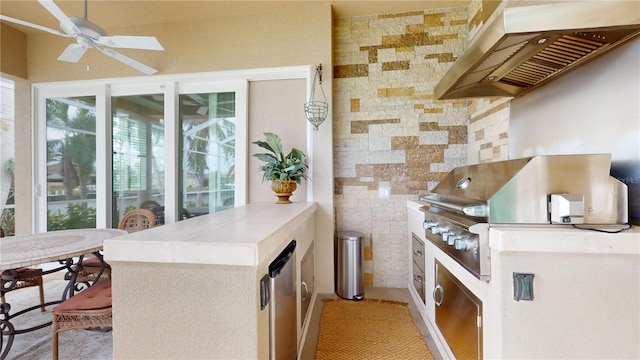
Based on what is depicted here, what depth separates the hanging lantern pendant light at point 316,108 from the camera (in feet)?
8.22

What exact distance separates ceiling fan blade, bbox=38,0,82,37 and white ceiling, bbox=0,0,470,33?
0.94m

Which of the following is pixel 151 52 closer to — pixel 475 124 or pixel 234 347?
pixel 234 347

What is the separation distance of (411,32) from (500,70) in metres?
1.50

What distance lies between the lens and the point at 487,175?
1.31 metres

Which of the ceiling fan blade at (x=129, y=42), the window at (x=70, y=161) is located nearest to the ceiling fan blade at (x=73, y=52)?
the ceiling fan blade at (x=129, y=42)

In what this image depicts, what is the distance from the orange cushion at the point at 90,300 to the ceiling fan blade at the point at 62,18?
184 centimetres

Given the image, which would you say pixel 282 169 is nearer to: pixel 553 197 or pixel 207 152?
pixel 207 152

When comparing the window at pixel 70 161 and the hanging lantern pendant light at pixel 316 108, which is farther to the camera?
the window at pixel 70 161

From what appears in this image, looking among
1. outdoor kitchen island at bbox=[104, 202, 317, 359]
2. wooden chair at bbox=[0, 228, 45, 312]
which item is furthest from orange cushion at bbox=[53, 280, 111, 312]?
outdoor kitchen island at bbox=[104, 202, 317, 359]

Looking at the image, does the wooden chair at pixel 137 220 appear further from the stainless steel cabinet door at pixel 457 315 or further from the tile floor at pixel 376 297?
the stainless steel cabinet door at pixel 457 315

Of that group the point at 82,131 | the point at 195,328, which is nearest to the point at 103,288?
the point at 195,328

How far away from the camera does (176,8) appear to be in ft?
8.46

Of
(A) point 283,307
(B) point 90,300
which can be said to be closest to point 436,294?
(A) point 283,307

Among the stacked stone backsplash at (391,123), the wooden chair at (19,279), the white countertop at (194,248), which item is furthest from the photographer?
the stacked stone backsplash at (391,123)
